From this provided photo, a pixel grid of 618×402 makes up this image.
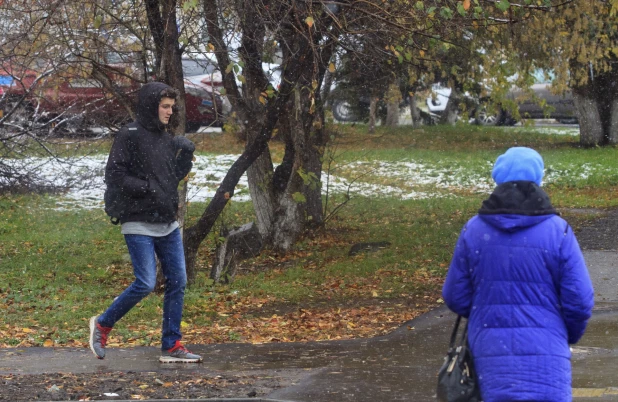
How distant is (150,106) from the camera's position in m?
6.07

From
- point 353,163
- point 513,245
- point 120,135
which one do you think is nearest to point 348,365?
point 120,135

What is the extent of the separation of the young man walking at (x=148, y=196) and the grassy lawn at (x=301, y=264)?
3.75 feet

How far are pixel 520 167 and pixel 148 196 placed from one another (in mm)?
3051

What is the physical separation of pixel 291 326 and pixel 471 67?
8.46m

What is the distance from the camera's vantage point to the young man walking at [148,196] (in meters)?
5.98

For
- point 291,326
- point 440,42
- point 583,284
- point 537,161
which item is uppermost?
point 440,42

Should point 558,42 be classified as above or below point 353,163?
above

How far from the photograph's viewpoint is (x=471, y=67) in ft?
49.5

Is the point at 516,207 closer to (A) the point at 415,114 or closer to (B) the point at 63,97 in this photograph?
(B) the point at 63,97

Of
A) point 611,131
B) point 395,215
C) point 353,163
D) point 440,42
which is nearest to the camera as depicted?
point 440,42

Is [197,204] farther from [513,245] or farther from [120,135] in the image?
[513,245]

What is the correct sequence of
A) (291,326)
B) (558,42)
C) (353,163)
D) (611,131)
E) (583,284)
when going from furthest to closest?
(611,131) → (353,163) → (558,42) → (291,326) → (583,284)

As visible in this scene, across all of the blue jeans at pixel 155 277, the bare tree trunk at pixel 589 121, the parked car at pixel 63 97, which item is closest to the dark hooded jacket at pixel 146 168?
the blue jeans at pixel 155 277

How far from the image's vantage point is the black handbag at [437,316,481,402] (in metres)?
3.54
